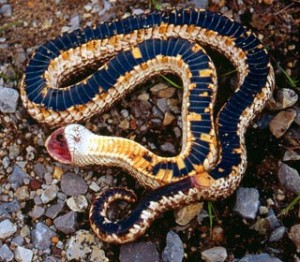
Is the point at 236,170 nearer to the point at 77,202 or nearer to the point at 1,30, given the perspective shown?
the point at 77,202

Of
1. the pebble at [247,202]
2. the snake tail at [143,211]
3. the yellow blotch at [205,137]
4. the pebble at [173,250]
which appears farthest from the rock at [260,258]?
the yellow blotch at [205,137]

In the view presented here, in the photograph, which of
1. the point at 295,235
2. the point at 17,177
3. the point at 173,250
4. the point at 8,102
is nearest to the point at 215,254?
the point at 173,250

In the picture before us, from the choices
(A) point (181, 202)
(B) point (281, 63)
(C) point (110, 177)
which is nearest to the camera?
(A) point (181, 202)

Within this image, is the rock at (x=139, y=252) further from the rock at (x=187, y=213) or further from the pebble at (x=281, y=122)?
the pebble at (x=281, y=122)

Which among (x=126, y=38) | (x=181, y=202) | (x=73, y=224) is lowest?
(x=73, y=224)

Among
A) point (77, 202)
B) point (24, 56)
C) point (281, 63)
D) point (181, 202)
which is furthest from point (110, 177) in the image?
point (281, 63)

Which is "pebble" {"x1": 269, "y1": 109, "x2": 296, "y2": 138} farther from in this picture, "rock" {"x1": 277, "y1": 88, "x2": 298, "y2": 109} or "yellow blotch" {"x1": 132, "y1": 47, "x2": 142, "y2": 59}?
"yellow blotch" {"x1": 132, "y1": 47, "x2": 142, "y2": 59}
